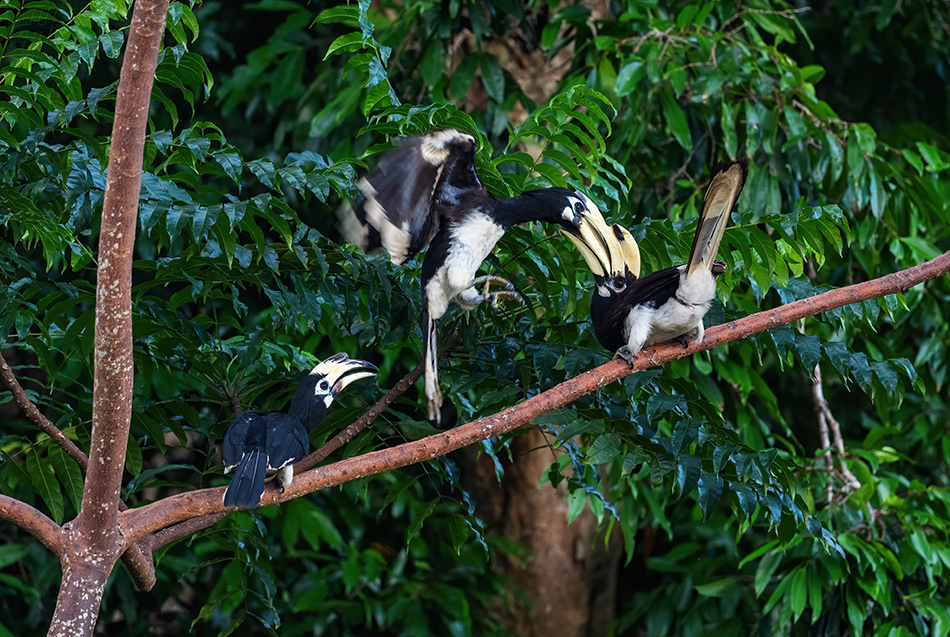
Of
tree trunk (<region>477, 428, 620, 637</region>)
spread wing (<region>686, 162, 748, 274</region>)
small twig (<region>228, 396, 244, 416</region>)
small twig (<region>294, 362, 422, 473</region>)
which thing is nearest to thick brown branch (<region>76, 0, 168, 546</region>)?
small twig (<region>294, 362, 422, 473</region>)

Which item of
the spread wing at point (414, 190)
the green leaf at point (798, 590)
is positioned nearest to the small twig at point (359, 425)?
the spread wing at point (414, 190)

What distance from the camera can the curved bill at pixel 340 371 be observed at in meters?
2.33

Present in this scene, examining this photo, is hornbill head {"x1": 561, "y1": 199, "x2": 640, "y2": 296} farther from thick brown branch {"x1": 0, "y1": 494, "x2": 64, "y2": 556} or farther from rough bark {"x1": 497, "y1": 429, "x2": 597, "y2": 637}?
rough bark {"x1": 497, "y1": 429, "x2": 597, "y2": 637}

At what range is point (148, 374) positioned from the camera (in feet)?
7.98

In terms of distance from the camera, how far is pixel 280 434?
2.05 meters

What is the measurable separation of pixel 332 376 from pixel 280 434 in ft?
1.02

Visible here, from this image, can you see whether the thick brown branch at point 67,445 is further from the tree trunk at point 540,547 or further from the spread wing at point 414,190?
the tree trunk at point 540,547

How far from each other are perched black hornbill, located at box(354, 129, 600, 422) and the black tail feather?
1.28 ft

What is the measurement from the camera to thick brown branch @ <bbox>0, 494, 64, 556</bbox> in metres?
1.73

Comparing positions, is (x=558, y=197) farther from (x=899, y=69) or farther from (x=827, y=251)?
(x=899, y=69)

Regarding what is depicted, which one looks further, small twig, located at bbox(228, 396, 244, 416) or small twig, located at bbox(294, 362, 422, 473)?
small twig, located at bbox(228, 396, 244, 416)

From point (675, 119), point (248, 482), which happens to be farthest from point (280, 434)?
point (675, 119)

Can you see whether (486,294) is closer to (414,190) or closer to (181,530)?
(414,190)

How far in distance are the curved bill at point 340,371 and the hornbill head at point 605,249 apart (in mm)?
632
